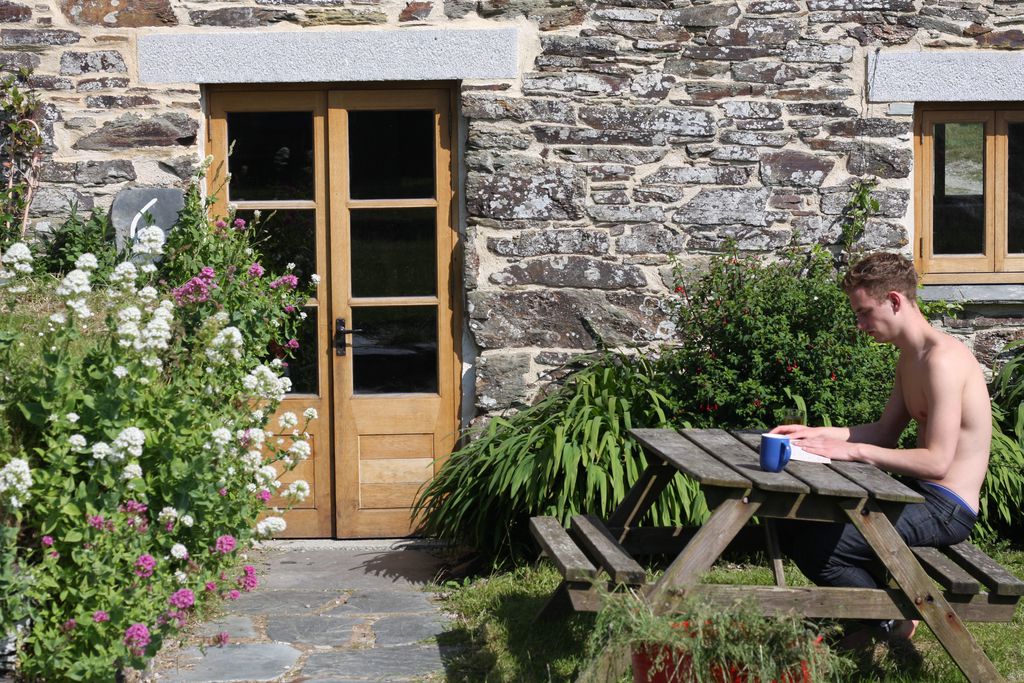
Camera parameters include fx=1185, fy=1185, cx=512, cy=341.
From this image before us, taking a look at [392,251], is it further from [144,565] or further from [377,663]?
[144,565]

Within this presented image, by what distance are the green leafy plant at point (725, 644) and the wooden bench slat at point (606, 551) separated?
0.84 feet

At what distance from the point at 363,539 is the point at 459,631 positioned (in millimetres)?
1590

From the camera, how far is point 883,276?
150 inches

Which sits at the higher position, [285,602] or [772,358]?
[772,358]

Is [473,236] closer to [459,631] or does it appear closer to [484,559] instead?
[484,559]

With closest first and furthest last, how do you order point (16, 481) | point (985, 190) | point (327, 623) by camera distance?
point (16, 481)
point (327, 623)
point (985, 190)

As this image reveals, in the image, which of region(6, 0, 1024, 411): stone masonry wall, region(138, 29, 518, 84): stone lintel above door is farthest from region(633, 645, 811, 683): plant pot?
region(138, 29, 518, 84): stone lintel above door

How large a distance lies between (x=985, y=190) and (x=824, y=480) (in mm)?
3364

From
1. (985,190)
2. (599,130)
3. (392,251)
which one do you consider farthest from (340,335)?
(985,190)

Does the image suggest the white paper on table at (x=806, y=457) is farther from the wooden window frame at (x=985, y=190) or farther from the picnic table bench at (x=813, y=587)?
the wooden window frame at (x=985, y=190)

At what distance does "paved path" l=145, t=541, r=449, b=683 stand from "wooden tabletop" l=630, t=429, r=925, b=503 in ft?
3.84

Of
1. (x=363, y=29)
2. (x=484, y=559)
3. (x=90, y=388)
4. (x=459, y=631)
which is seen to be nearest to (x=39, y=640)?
(x=90, y=388)

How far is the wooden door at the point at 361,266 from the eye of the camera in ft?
19.6

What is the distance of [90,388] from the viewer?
348 cm
